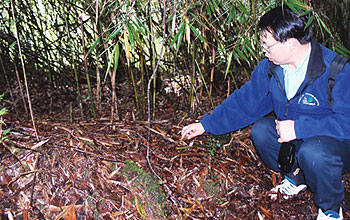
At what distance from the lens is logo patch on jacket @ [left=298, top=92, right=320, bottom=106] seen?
160 cm

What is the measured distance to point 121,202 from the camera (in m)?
1.57

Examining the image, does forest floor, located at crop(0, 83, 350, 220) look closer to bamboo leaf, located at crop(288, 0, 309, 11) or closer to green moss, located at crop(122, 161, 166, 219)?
green moss, located at crop(122, 161, 166, 219)

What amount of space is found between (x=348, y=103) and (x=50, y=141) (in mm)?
1282

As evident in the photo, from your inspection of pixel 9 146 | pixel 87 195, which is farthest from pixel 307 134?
pixel 9 146

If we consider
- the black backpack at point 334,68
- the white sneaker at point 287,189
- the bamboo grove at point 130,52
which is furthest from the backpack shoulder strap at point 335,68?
the white sneaker at point 287,189

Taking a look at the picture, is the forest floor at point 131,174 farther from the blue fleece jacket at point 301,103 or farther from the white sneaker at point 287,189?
the blue fleece jacket at point 301,103

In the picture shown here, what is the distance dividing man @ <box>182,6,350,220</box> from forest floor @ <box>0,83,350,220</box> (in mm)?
265

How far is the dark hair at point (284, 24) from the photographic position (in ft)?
4.90

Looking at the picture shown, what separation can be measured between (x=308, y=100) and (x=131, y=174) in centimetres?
84

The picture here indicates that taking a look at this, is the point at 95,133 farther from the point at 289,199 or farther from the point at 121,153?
the point at 289,199

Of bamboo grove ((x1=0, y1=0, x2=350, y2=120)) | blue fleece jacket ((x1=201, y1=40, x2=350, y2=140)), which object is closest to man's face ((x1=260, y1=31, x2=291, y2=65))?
blue fleece jacket ((x1=201, y1=40, x2=350, y2=140))

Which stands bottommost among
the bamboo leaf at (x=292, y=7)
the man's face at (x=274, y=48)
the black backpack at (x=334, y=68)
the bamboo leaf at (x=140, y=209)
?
the bamboo leaf at (x=140, y=209)

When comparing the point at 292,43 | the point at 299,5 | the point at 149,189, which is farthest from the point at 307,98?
the point at 149,189

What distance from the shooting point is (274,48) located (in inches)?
59.9
